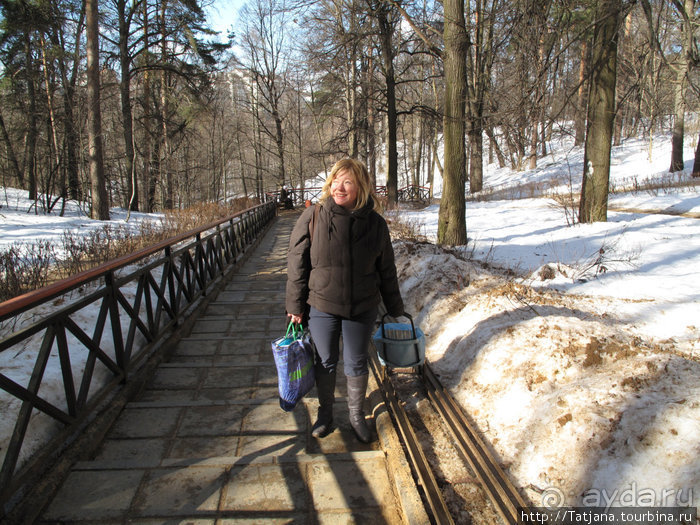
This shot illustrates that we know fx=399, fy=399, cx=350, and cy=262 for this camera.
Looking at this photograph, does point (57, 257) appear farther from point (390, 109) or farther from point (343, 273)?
point (390, 109)

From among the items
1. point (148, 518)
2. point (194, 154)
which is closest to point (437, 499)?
point (148, 518)

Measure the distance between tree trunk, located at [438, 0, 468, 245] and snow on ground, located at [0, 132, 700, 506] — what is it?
0.67m

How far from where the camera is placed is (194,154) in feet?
112

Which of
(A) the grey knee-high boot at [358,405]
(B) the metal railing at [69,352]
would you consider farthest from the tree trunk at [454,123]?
(A) the grey knee-high boot at [358,405]

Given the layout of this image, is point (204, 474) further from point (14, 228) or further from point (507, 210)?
point (507, 210)

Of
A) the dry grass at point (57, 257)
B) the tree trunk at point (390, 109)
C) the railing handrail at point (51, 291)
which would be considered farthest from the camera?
the tree trunk at point (390, 109)

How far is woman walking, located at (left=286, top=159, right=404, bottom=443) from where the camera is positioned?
234 cm

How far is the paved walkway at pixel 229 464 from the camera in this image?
6.50 feet

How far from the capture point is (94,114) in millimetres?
11781

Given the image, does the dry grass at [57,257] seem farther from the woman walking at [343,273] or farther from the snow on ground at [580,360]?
the snow on ground at [580,360]

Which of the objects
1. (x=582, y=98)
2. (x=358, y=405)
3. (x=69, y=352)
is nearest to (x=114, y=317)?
(x=69, y=352)

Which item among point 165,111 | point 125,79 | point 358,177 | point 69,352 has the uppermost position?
point 125,79

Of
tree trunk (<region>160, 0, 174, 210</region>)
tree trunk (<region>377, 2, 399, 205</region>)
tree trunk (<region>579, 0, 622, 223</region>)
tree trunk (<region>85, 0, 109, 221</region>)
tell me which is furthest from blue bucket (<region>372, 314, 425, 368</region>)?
tree trunk (<region>160, 0, 174, 210</region>)

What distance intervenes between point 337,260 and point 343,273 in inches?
3.3
